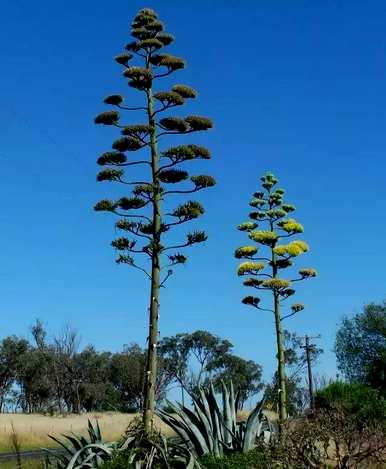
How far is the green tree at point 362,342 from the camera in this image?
5238cm

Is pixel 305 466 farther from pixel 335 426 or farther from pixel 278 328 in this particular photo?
pixel 278 328

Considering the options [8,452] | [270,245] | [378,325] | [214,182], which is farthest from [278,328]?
[378,325]

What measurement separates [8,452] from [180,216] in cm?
1529

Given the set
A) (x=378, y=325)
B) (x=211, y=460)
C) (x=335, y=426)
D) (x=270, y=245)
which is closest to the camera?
(x=211, y=460)

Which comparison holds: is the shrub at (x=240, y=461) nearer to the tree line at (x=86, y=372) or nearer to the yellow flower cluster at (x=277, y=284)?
the yellow flower cluster at (x=277, y=284)

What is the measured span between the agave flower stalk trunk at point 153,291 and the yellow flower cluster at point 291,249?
766 centimetres

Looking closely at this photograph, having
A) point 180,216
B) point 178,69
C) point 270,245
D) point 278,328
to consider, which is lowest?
point 278,328

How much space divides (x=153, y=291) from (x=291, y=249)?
8834mm

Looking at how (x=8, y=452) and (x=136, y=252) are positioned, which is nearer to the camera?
(x=136, y=252)

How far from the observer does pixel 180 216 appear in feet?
40.6

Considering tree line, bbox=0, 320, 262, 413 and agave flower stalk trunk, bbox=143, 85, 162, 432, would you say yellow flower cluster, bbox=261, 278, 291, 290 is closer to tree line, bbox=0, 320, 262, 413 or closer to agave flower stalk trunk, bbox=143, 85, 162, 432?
agave flower stalk trunk, bbox=143, 85, 162, 432

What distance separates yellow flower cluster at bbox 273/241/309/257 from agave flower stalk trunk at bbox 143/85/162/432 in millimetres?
7661

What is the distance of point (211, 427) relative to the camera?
34.2 ft

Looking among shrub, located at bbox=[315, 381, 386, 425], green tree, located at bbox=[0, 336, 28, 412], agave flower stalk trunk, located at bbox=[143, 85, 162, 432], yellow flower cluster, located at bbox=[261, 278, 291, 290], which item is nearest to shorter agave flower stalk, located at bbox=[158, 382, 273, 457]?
agave flower stalk trunk, located at bbox=[143, 85, 162, 432]
